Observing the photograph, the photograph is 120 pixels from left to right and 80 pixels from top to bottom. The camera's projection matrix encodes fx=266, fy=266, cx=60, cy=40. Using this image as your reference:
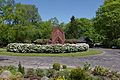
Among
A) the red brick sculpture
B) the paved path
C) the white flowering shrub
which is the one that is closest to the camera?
the paved path

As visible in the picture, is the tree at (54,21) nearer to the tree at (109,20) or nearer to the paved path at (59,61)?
the tree at (109,20)

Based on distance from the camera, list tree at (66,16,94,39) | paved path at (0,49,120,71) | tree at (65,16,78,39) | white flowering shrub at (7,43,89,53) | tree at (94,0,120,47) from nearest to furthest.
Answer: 1. paved path at (0,49,120,71)
2. white flowering shrub at (7,43,89,53)
3. tree at (94,0,120,47)
4. tree at (65,16,78,39)
5. tree at (66,16,94,39)

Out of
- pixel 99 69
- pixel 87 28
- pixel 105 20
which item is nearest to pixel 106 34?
pixel 105 20

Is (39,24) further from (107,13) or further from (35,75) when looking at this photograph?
(35,75)

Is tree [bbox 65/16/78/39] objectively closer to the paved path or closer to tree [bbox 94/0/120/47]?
tree [bbox 94/0/120/47]

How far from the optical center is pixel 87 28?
113125mm

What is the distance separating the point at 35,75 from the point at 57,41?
112 feet

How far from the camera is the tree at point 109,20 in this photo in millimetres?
76312

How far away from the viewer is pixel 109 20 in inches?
3063

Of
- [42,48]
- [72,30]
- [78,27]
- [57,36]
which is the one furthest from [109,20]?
[42,48]

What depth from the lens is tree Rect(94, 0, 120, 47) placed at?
7631 centimetres

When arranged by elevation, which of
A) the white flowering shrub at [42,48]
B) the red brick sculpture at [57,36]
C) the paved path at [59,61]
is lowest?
the paved path at [59,61]

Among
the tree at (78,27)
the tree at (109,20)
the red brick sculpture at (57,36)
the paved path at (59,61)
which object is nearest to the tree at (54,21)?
the tree at (78,27)

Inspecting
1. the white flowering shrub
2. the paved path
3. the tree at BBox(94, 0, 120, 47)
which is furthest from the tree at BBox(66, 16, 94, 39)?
the paved path
